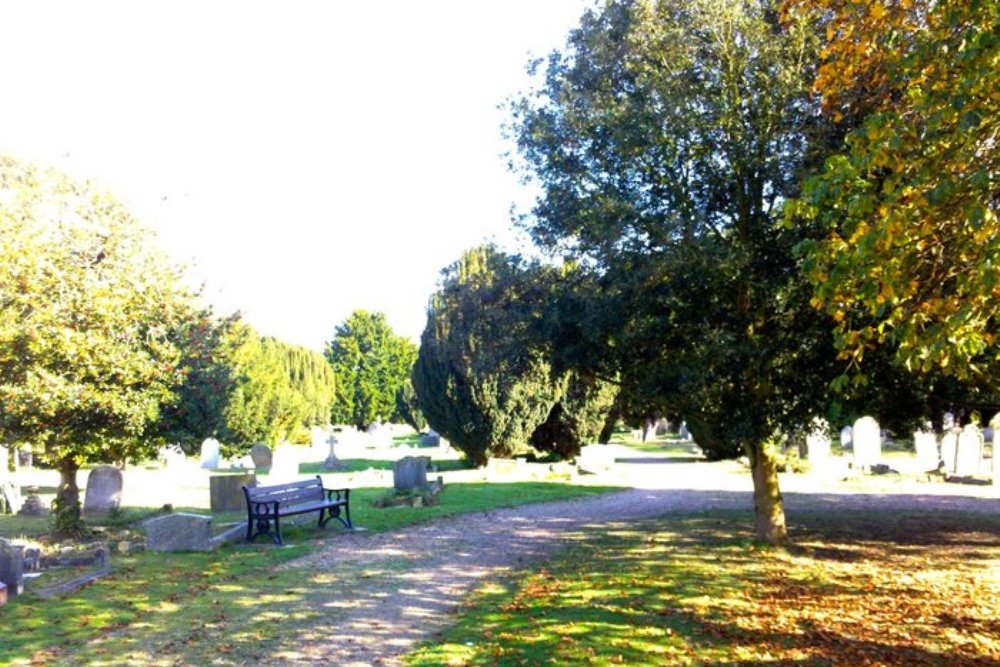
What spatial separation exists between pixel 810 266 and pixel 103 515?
17.3 metres

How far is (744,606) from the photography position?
8781 millimetres

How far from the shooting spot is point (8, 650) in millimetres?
7594

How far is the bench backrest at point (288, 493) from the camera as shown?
48.9 ft

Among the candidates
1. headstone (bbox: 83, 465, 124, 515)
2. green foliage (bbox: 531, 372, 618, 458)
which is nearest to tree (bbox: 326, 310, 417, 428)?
green foliage (bbox: 531, 372, 618, 458)

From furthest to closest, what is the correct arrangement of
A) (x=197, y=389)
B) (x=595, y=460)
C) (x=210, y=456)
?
(x=210, y=456), (x=595, y=460), (x=197, y=389)

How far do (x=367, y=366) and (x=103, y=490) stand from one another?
59664mm

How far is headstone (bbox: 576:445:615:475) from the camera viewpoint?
28.2 metres

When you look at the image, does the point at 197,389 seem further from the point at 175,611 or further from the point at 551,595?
the point at 551,595

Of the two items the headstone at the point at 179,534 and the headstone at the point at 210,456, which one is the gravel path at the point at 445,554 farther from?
the headstone at the point at 210,456

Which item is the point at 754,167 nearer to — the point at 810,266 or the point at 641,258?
the point at 641,258

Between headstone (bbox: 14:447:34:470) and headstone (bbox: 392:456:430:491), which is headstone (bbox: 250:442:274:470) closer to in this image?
headstone (bbox: 14:447:34:470)

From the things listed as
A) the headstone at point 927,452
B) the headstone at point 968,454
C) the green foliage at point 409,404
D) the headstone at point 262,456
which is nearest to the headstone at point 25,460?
the headstone at point 262,456

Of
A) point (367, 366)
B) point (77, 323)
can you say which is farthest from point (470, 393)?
point (367, 366)

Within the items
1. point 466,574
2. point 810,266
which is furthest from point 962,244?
point 466,574
